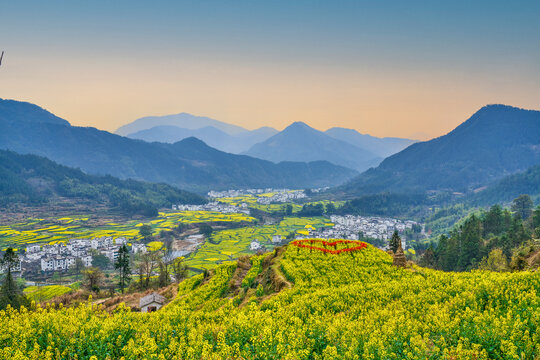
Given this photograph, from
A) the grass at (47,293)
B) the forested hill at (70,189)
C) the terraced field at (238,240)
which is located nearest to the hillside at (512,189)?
the terraced field at (238,240)

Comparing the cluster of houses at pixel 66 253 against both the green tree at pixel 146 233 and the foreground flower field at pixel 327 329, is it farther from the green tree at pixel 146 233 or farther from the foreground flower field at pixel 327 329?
the foreground flower field at pixel 327 329

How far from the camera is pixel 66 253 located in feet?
227

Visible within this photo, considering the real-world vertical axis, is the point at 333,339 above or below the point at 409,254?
above

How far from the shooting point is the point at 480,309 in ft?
41.3

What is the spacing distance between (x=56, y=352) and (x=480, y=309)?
15.3 metres

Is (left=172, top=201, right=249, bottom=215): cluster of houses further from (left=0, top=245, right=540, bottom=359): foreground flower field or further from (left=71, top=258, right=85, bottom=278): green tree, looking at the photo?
(left=0, top=245, right=540, bottom=359): foreground flower field

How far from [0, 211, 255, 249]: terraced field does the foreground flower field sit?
265 feet

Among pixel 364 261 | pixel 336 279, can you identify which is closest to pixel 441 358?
pixel 336 279

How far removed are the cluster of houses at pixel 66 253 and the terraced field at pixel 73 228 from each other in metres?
6.59

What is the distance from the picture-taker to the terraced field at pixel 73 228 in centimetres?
8000

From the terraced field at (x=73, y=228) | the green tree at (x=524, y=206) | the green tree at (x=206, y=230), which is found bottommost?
the green tree at (x=206, y=230)

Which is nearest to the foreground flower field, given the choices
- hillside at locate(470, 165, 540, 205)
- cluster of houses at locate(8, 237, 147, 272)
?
cluster of houses at locate(8, 237, 147, 272)

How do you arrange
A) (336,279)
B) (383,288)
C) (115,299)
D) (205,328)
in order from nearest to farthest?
(205,328), (383,288), (336,279), (115,299)

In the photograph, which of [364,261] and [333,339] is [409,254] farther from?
[333,339]
